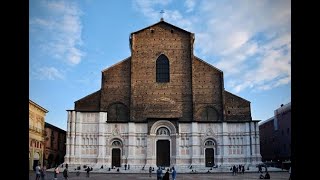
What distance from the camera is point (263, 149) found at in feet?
197

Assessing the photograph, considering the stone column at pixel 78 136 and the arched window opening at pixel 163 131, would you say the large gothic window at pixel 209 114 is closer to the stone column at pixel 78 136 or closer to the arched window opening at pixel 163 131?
the arched window opening at pixel 163 131

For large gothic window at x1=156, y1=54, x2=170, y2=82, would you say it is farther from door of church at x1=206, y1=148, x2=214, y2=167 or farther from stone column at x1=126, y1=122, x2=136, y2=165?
door of church at x1=206, y1=148, x2=214, y2=167

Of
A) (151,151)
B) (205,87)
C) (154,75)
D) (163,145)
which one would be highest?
(154,75)

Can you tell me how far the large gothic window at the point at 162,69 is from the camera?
1507 inches

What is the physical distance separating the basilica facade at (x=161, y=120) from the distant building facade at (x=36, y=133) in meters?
5.13

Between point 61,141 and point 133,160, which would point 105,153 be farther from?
point 61,141

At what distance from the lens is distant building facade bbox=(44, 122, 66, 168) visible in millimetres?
44228

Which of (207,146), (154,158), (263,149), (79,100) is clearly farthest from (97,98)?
(263,149)

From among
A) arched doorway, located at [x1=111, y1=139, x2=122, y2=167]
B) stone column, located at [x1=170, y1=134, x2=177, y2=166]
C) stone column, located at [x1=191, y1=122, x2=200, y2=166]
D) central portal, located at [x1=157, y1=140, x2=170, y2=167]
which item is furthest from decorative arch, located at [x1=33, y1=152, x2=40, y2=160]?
stone column, located at [x1=191, y1=122, x2=200, y2=166]

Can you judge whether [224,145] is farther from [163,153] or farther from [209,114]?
[163,153]

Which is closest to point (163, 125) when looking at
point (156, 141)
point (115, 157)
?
point (156, 141)

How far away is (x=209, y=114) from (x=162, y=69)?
7.38 m

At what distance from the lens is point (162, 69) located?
38.6 metres

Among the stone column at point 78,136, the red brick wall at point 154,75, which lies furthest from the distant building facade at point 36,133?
the red brick wall at point 154,75
